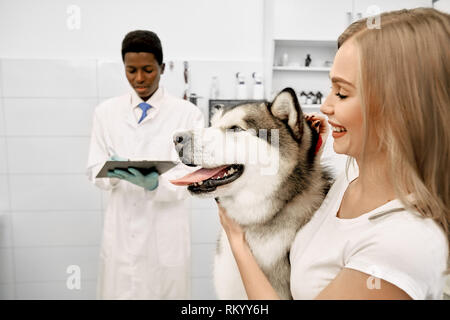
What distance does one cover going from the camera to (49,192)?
1.25 meters

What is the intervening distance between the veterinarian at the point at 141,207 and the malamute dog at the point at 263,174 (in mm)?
374

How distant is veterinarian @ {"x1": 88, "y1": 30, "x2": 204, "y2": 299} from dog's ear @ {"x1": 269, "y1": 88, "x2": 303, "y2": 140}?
44cm

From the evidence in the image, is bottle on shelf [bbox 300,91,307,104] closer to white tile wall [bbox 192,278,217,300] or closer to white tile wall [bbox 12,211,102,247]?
white tile wall [bbox 192,278,217,300]

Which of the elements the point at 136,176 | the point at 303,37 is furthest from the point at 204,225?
the point at 303,37

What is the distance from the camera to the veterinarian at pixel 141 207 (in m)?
0.93

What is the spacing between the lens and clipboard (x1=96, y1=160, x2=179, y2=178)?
830 mm

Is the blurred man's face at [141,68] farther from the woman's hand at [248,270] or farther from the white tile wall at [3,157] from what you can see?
the white tile wall at [3,157]

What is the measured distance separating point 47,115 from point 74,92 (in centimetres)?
15

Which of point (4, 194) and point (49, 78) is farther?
point (4, 194)

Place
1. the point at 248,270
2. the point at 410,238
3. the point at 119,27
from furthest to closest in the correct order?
the point at 119,27
the point at 248,270
the point at 410,238

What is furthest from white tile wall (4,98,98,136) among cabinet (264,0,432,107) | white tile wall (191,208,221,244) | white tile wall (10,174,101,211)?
cabinet (264,0,432,107)

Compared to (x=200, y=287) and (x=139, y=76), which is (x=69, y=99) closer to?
(x=139, y=76)

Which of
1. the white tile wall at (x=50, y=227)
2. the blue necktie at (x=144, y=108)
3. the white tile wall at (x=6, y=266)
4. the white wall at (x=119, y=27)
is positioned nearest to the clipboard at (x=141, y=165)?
the blue necktie at (x=144, y=108)

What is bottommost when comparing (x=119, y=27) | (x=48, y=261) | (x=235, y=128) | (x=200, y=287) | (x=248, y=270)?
(x=200, y=287)
